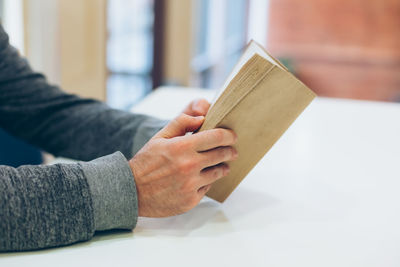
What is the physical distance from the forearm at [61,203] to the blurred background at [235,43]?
1777 mm

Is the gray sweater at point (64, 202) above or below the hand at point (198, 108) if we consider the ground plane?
below

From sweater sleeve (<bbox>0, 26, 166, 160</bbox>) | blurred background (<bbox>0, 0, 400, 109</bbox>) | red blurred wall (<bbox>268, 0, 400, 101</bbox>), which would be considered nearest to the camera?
sweater sleeve (<bbox>0, 26, 166, 160</bbox>)

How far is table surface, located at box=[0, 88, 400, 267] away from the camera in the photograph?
58 centimetres

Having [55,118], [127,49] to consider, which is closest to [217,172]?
[55,118]

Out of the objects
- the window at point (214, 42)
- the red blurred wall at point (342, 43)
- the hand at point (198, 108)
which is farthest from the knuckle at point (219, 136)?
the red blurred wall at point (342, 43)

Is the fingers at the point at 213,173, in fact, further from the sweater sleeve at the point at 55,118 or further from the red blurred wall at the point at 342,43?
the red blurred wall at the point at 342,43

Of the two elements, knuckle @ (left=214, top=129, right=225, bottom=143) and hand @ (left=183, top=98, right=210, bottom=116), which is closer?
knuckle @ (left=214, top=129, right=225, bottom=143)

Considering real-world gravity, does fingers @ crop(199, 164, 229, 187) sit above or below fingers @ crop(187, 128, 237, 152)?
below

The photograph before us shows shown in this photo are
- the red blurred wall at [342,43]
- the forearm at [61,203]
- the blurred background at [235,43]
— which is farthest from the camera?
the red blurred wall at [342,43]

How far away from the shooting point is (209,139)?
2.06 feet

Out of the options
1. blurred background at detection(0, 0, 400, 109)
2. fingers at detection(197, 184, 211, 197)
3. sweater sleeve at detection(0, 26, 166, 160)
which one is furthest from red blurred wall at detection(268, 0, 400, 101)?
fingers at detection(197, 184, 211, 197)

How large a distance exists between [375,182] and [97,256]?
50 centimetres

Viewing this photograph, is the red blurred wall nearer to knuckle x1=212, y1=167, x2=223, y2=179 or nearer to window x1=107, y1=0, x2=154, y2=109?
window x1=107, y1=0, x2=154, y2=109

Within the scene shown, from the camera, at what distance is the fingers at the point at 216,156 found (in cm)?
64
